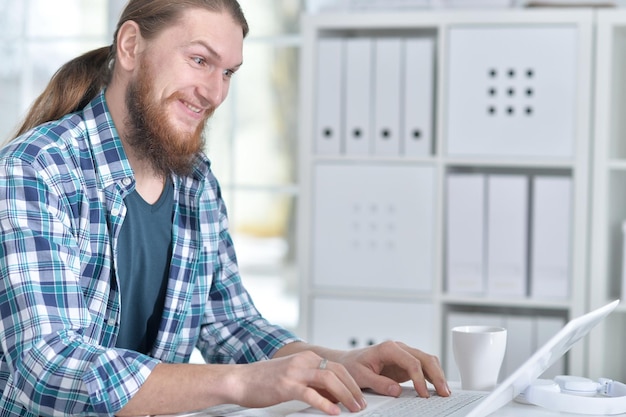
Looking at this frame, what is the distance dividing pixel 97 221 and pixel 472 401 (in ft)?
2.08

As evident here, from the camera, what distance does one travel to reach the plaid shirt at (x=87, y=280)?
1215 millimetres

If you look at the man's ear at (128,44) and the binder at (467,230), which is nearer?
the man's ear at (128,44)

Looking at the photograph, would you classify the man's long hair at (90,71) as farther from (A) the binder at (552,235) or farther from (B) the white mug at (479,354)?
(A) the binder at (552,235)

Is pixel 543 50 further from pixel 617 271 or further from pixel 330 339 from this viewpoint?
pixel 330 339

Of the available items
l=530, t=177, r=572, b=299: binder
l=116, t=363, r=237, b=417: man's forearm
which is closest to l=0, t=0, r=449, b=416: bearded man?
l=116, t=363, r=237, b=417: man's forearm

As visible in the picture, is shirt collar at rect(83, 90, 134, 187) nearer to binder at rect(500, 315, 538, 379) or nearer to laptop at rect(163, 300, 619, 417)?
laptop at rect(163, 300, 619, 417)

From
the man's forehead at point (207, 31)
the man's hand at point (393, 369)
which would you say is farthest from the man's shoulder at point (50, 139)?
the man's hand at point (393, 369)

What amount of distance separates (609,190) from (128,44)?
1648 mm

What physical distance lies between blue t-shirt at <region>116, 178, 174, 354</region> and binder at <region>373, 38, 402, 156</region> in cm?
132

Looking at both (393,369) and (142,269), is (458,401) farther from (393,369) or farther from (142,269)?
(142,269)

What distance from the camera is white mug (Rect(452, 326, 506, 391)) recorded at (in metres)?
1.32

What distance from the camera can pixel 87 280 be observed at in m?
1.44

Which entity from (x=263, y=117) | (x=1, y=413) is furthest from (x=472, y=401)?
(x=263, y=117)

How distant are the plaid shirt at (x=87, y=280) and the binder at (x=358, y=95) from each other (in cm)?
115
